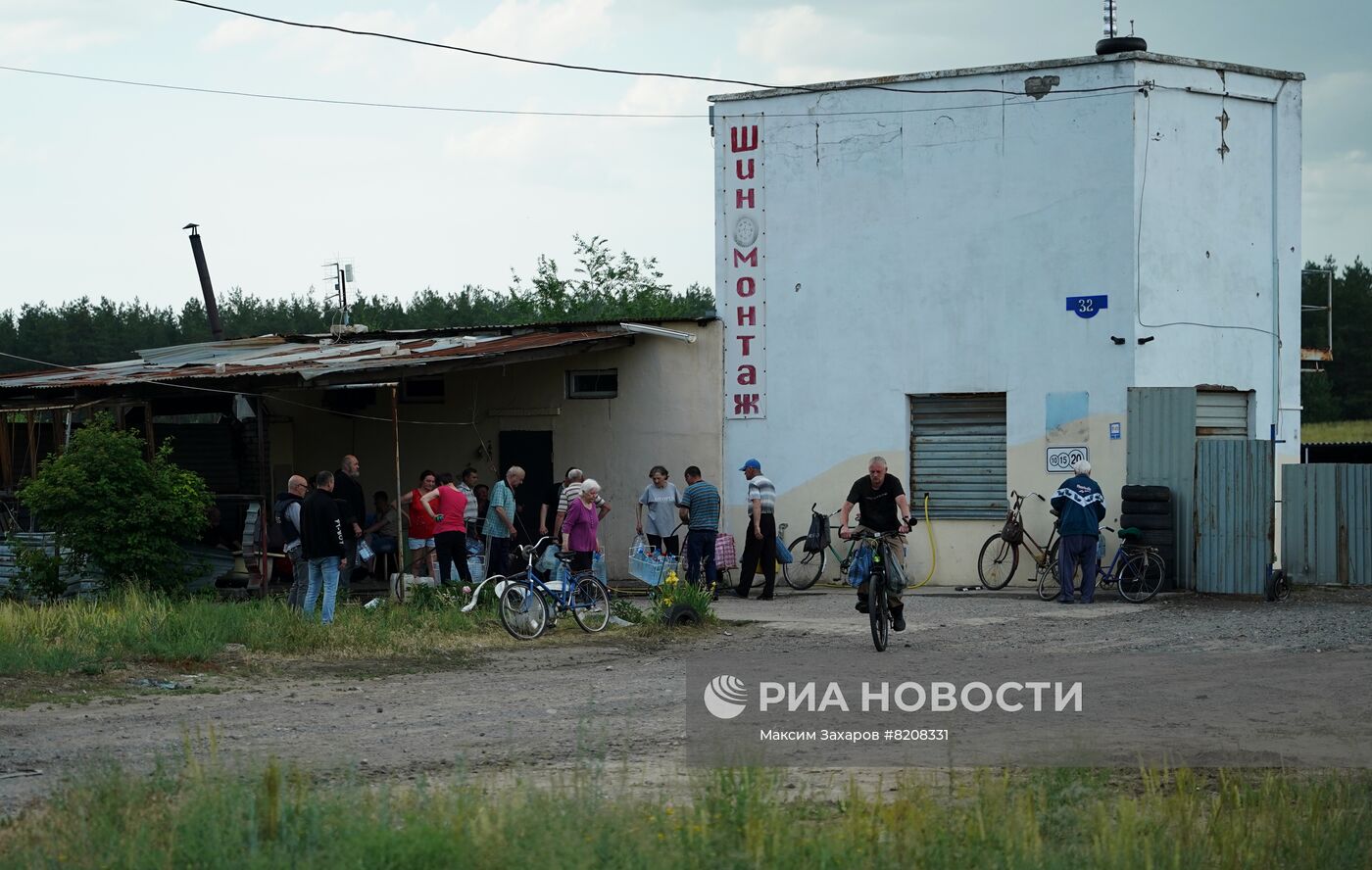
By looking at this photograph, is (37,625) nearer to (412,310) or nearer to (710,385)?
(710,385)

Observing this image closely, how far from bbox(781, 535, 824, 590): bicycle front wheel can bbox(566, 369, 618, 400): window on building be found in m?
3.83

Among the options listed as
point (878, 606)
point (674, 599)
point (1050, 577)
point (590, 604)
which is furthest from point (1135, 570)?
point (590, 604)

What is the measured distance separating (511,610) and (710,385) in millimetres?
8489

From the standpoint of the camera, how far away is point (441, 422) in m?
24.6

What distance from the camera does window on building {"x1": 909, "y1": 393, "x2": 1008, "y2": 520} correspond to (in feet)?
69.6

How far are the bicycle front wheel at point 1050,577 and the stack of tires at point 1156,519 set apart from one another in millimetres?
967

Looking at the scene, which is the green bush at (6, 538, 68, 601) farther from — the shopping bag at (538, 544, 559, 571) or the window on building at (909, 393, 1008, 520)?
the window on building at (909, 393, 1008, 520)

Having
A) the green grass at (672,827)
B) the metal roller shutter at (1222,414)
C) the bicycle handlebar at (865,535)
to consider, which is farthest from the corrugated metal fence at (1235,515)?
the green grass at (672,827)

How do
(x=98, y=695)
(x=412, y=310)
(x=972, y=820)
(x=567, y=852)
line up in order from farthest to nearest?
1. (x=412, y=310)
2. (x=98, y=695)
3. (x=972, y=820)
4. (x=567, y=852)

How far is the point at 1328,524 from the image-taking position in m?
20.0

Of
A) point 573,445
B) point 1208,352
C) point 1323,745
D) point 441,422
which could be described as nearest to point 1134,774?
point 1323,745

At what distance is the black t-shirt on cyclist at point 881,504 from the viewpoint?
44.3 ft

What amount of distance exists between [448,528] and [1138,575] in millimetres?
8422

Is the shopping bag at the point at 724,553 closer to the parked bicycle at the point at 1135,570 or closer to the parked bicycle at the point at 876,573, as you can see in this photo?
the parked bicycle at the point at 1135,570
